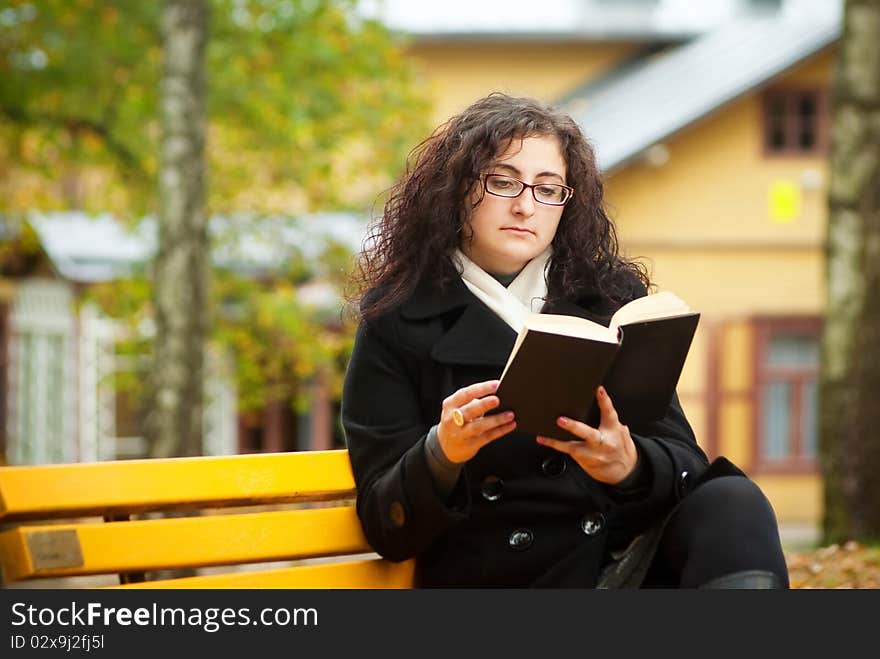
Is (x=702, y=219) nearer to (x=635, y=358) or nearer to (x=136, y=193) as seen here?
(x=136, y=193)

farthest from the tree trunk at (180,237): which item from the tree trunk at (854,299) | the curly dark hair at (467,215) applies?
the curly dark hair at (467,215)

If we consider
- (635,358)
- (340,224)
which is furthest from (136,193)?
(635,358)

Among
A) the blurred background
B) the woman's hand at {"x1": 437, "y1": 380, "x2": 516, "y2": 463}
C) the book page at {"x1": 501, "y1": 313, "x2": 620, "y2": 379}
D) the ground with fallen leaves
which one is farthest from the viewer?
the blurred background

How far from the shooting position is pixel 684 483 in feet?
9.78

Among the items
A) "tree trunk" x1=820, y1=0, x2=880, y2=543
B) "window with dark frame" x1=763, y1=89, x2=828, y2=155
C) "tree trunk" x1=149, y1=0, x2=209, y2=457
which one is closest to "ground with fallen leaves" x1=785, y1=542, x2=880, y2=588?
"tree trunk" x1=820, y1=0, x2=880, y2=543

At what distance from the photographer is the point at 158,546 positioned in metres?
2.87

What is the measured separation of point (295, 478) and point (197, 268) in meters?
7.21

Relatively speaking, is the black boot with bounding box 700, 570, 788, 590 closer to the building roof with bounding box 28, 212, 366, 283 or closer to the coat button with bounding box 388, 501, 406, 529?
the coat button with bounding box 388, 501, 406, 529

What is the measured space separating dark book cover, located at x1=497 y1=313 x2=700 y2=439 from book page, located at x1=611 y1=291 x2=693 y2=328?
0.01 m

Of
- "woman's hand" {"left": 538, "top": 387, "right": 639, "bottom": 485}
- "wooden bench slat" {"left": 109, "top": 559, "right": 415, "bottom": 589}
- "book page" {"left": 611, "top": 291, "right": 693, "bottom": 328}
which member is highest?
"book page" {"left": 611, "top": 291, "right": 693, "bottom": 328}

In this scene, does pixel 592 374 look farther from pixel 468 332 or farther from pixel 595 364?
pixel 468 332

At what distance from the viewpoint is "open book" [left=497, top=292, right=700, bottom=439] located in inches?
101

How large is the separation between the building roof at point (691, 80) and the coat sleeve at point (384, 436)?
15.7 m

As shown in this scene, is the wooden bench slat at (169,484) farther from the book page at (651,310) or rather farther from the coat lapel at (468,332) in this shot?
the book page at (651,310)
